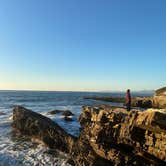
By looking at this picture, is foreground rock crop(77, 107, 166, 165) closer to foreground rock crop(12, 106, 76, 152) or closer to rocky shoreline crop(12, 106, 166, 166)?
rocky shoreline crop(12, 106, 166, 166)

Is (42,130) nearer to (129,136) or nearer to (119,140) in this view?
(119,140)

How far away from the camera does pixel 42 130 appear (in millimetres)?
22922

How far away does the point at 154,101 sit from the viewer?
49.3m

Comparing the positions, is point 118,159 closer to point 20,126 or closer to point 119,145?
point 119,145

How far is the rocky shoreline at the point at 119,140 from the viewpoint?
13943 millimetres

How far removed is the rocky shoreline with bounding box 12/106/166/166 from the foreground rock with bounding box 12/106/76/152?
95 mm

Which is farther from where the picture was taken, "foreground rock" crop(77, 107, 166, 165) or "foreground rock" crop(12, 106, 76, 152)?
"foreground rock" crop(12, 106, 76, 152)

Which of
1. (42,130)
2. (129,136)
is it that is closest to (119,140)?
(129,136)

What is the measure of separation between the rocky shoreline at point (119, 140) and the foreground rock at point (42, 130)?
95mm

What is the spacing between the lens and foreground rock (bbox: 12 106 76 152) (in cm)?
1995

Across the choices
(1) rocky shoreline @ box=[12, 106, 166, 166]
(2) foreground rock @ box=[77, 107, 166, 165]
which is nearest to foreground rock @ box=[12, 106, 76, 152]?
(1) rocky shoreline @ box=[12, 106, 166, 166]

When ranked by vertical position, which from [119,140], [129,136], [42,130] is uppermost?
[129,136]

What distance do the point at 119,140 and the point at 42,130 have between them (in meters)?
8.83

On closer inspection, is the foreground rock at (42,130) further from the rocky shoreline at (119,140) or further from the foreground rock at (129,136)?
the foreground rock at (129,136)
